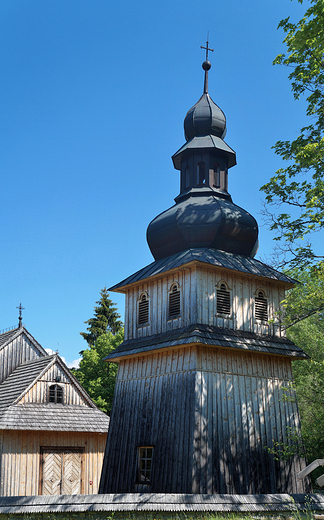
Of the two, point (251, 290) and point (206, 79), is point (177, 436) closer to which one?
point (251, 290)

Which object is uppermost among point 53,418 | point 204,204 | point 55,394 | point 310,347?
→ point 204,204

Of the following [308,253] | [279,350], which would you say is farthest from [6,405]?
[308,253]

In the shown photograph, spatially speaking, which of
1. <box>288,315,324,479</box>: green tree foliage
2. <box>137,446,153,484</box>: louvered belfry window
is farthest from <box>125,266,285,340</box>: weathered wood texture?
<box>137,446,153,484</box>: louvered belfry window

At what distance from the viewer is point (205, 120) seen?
22938 mm

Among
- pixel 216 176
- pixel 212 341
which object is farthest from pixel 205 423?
pixel 216 176

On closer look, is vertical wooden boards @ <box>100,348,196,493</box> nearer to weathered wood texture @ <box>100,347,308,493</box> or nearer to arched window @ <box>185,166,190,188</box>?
weathered wood texture @ <box>100,347,308,493</box>

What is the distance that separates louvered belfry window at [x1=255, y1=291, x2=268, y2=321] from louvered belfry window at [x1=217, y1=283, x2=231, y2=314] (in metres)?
1.36

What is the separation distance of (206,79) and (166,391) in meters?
13.7

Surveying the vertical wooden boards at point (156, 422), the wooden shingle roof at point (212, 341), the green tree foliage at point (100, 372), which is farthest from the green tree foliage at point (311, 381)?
the green tree foliage at point (100, 372)

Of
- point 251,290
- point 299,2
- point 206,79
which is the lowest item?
point 251,290

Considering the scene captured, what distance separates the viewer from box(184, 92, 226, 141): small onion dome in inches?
904

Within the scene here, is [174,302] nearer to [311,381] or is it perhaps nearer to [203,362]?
[203,362]

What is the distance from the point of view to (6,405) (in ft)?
77.0

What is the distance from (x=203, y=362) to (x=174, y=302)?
262cm
